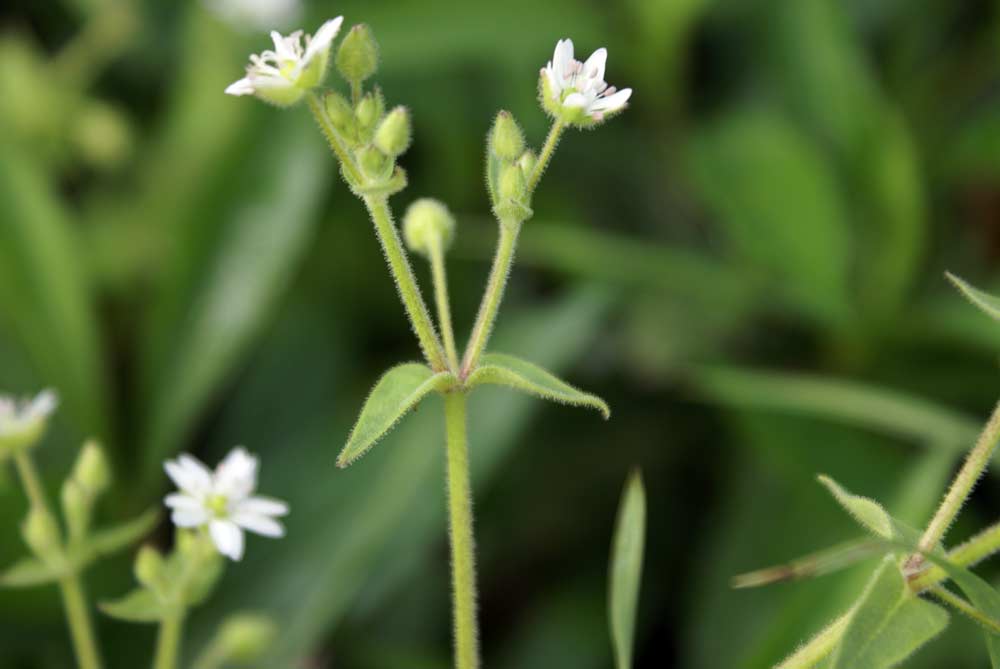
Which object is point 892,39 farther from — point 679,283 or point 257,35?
point 257,35

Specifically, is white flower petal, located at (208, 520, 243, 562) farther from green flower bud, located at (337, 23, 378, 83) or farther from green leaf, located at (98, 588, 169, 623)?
green flower bud, located at (337, 23, 378, 83)

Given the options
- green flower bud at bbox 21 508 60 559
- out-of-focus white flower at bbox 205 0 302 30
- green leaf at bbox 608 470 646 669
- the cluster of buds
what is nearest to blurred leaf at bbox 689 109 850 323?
out-of-focus white flower at bbox 205 0 302 30

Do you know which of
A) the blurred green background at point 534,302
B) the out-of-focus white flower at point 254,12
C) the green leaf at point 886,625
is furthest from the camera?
the out-of-focus white flower at point 254,12

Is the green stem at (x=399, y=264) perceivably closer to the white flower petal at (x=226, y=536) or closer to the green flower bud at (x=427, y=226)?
Answer: the green flower bud at (x=427, y=226)

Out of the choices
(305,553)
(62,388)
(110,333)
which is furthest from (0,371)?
(305,553)

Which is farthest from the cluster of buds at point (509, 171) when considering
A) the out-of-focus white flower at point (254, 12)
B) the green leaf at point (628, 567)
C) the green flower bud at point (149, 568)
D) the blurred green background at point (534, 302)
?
the out-of-focus white flower at point (254, 12)

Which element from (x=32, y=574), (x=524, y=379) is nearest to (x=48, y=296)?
(x=32, y=574)
